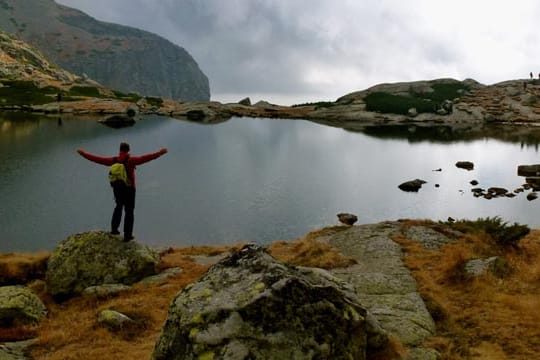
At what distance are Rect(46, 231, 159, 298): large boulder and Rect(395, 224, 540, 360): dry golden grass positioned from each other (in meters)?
14.0

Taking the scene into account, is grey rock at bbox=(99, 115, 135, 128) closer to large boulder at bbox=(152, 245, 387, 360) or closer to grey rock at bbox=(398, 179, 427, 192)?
grey rock at bbox=(398, 179, 427, 192)

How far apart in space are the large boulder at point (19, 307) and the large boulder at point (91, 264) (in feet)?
7.37

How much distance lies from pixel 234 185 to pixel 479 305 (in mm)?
47882

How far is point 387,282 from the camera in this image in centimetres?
1811

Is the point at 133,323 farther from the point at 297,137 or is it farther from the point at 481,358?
the point at 297,137

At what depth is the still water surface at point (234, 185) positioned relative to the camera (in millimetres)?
42906

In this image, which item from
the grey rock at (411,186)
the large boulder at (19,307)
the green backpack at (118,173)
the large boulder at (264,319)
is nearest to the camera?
the large boulder at (264,319)

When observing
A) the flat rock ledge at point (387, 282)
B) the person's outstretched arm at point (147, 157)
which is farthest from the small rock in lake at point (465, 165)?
the person's outstretched arm at point (147, 157)

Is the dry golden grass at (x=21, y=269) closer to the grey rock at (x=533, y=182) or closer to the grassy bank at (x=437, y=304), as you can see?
the grassy bank at (x=437, y=304)

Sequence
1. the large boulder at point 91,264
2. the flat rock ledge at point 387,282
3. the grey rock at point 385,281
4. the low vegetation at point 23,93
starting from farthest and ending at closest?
the low vegetation at point 23,93, the large boulder at point 91,264, the grey rock at point 385,281, the flat rock ledge at point 387,282

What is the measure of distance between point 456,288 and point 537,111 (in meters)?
198

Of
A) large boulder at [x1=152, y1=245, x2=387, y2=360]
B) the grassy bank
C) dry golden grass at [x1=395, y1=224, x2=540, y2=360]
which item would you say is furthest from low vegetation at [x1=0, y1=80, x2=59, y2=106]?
large boulder at [x1=152, y1=245, x2=387, y2=360]

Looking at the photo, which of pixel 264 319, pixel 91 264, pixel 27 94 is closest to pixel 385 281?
pixel 264 319

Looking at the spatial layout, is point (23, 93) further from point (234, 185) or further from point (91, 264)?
point (91, 264)
